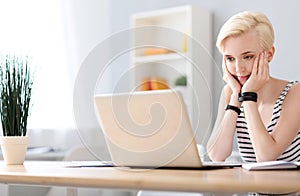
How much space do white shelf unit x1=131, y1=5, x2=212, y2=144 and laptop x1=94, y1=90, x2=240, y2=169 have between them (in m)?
2.17

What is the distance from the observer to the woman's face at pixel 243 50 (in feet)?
5.86

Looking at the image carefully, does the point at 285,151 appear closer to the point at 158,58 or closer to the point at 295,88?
the point at 295,88

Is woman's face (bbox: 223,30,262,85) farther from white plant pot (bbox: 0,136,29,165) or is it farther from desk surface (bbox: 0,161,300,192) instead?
white plant pot (bbox: 0,136,29,165)

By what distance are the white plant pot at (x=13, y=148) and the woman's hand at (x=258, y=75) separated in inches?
29.1

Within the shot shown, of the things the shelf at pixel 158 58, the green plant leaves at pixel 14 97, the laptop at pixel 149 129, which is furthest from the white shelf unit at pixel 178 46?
the laptop at pixel 149 129

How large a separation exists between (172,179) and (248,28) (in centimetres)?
80

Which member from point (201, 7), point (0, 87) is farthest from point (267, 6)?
point (0, 87)

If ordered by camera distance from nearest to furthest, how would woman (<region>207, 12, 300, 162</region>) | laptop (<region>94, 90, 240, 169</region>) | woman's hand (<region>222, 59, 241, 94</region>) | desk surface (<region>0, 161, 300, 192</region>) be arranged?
desk surface (<region>0, 161, 300, 192</region>), laptop (<region>94, 90, 240, 169</region>), woman (<region>207, 12, 300, 162</region>), woman's hand (<region>222, 59, 241, 94</region>)

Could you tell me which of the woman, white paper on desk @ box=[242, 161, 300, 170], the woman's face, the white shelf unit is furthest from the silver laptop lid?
the white shelf unit

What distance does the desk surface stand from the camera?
3.42 ft

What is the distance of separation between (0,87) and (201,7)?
2.47 m

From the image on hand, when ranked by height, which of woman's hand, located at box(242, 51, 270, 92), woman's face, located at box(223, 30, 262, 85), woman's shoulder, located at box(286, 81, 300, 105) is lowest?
woman's shoulder, located at box(286, 81, 300, 105)

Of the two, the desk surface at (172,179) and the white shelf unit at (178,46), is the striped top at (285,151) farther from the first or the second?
the white shelf unit at (178,46)

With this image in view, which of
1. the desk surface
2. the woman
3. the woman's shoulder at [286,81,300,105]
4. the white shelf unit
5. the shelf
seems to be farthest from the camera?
the shelf
